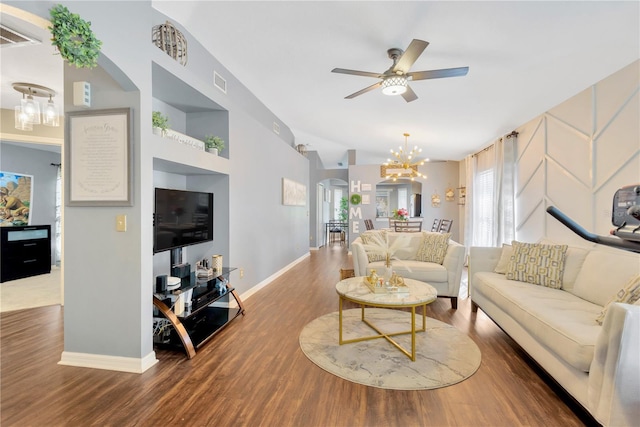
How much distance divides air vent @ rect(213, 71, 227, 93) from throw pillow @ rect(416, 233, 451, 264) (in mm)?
3579

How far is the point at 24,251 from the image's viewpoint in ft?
16.6

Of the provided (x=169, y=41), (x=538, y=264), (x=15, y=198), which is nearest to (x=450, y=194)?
(x=538, y=264)

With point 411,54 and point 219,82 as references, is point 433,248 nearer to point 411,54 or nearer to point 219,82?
point 411,54

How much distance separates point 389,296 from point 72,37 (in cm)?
284

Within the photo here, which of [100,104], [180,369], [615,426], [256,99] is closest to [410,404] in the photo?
[615,426]

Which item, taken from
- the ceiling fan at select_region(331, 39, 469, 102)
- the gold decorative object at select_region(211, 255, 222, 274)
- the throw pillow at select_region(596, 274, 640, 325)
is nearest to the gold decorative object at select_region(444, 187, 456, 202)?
the ceiling fan at select_region(331, 39, 469, 102)

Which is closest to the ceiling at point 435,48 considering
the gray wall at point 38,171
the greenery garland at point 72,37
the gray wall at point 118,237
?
the gray wall at point 118,237

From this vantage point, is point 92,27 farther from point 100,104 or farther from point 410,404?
point 410,404

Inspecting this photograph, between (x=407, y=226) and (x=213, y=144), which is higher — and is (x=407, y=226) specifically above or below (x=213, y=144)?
below

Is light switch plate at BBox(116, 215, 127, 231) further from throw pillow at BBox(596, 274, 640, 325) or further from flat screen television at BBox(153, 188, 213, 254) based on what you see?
throw pillow at BBox(596, 274, 640, 325)

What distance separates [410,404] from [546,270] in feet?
6.86

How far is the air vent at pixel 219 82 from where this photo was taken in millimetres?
3629

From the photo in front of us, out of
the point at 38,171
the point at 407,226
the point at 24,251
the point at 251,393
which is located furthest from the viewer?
the point at 407,226

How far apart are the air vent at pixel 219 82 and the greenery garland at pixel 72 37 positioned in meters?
1.91
